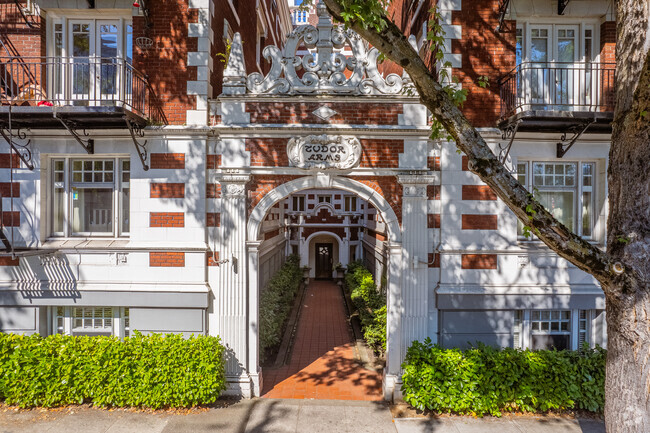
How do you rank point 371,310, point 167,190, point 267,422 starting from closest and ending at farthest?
1. point 267,422
2. point 167,190
3. point 371,310

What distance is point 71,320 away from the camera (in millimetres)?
8086

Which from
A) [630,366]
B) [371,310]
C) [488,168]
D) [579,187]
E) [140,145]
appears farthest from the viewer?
[371,310]

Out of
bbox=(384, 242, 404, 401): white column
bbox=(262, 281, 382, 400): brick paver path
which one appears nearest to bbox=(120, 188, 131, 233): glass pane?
bbox=(262, 281, 382, 400): brick paver path

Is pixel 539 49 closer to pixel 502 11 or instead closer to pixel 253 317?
pixel 502 11

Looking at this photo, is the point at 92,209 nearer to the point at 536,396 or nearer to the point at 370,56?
the point at 370,56

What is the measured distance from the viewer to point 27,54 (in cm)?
777

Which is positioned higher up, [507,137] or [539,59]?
[539,59]

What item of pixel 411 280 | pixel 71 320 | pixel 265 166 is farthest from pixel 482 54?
pixel 71 320

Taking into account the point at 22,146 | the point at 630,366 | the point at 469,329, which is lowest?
the point at 469,329

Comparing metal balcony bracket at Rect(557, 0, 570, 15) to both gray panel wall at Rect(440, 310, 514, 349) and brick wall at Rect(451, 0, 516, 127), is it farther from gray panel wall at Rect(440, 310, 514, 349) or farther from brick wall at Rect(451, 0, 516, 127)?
gray panel wall at Rect(440, 310, 514, 349)

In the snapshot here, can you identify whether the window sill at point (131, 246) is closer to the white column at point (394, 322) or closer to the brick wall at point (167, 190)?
the brick wall at point (167, 190)

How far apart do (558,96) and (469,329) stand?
5.46 metres

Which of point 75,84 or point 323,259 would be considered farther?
point 323,259

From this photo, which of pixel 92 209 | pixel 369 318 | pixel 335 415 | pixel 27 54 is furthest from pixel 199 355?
pixel 27 54
